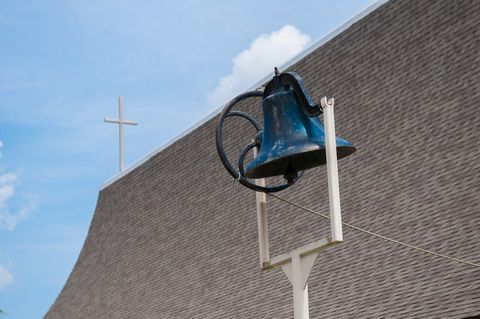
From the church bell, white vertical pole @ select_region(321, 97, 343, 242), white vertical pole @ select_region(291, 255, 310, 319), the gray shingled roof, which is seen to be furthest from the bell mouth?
the gray shingled roof

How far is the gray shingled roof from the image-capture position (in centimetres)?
1320

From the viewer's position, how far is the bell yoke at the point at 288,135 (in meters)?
8.13

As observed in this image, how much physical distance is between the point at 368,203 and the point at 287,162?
23.3 feet

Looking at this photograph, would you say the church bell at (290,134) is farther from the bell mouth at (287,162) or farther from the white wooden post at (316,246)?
the white wooden post at (316,246)

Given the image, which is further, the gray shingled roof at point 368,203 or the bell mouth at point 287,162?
the gray shingled roof at point 368,203

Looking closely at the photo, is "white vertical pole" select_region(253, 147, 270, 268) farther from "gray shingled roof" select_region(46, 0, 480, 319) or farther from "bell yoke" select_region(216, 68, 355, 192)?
"gray shingled roof" select_region(46, 0, 480, 319)

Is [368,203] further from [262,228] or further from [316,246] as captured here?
[316,246]

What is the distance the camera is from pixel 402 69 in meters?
15.7

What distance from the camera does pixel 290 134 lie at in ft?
26.8

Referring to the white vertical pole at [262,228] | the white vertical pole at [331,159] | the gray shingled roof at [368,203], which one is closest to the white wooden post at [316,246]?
the white vertical pole at [331,159]

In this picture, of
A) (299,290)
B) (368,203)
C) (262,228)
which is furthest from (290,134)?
(368,203)

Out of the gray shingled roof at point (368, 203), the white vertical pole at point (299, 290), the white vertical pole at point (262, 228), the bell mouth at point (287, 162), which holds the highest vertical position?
the gray shingled roof at point (368, 203)

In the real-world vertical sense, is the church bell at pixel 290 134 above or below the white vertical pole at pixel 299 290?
above

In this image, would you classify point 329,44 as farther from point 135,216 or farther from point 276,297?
point 135,216
